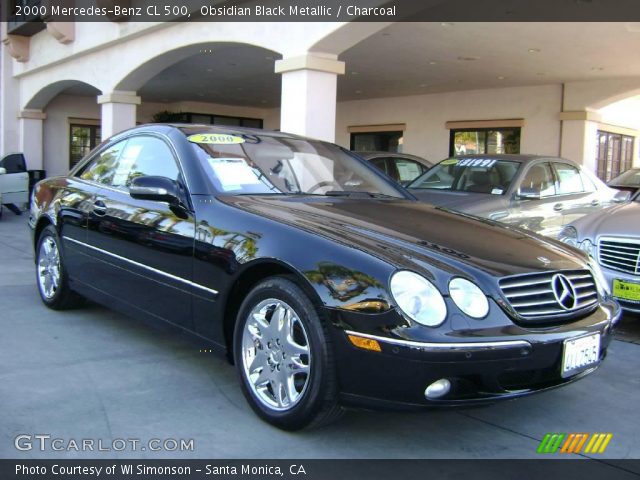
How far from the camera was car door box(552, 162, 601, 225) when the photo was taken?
7.45 meters

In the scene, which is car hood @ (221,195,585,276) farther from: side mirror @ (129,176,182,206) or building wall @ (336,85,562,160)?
building wall @ (336,85,562,160)

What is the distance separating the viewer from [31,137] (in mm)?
18828

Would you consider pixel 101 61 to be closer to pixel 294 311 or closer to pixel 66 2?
pixel 66 2

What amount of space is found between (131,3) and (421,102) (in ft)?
27.8

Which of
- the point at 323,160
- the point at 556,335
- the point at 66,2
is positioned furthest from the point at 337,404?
the point at 66,2

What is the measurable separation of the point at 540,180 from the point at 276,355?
5381 millimetres

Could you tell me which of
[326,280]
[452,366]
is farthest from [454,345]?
[326,280]

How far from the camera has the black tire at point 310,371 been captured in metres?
2.75

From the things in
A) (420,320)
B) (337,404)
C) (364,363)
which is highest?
(420,320)

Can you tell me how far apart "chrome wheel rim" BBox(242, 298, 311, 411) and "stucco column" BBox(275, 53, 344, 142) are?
5158 mm

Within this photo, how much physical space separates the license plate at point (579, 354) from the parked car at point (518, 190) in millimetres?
3617

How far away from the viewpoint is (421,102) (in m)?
17.6

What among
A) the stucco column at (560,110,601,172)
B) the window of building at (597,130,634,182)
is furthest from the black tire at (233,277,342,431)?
the window of building at (597,130,634,182)

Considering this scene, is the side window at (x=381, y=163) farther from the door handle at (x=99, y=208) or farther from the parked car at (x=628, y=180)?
the door handle at (x=99, y=208)
